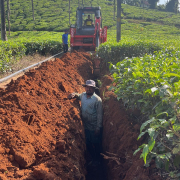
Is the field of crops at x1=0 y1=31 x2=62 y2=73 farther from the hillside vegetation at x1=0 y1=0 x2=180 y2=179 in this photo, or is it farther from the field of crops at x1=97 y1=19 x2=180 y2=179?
the field of crops at x1=97 y1=19 x2=180 y2=179

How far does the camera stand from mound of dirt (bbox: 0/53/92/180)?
3.30 m

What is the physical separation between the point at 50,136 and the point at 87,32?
13.8 meters

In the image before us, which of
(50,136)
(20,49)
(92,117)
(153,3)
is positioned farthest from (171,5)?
(50,136)

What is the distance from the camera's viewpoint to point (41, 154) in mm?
3738

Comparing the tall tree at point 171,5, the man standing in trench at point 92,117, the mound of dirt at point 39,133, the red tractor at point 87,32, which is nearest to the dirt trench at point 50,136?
the mound of dirt at point 39,133

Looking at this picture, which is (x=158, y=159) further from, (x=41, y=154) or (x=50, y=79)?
(x=50, y=79)

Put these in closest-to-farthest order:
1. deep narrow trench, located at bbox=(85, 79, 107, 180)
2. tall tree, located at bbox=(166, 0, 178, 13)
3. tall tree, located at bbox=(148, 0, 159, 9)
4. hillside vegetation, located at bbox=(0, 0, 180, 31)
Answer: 1. deep narrow trench, located at bbox=(85, 79, 107, 180)
2. hillside vegetation, located at bbox=(0, 0, 180, 31)
3. tall tree, located at bbox=(166, 0, 178, 13)
4. tall tree, located at bbox=(148, 0, 159, 9)

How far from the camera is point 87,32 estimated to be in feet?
56.0

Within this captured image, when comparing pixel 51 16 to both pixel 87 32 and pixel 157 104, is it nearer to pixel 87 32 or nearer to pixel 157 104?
pixel 87 32

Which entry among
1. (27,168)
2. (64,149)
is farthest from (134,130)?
(27,168)

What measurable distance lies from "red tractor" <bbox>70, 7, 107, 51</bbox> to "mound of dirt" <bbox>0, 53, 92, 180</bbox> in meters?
9.89

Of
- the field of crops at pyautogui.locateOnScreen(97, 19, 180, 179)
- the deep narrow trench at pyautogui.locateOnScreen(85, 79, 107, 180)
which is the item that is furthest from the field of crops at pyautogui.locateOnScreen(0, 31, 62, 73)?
the field of crops at pyautogui.locateOnScreen(97, 19, 180, 179)

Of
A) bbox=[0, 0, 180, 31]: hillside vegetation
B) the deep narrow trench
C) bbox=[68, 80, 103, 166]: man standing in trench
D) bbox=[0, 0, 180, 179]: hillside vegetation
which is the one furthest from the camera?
bbox=[0, 0, 180, 31]: hillside vegetation

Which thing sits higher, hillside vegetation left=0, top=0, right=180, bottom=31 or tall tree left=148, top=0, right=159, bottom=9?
tall tree left=148, top=0, right=159, bottom=9
